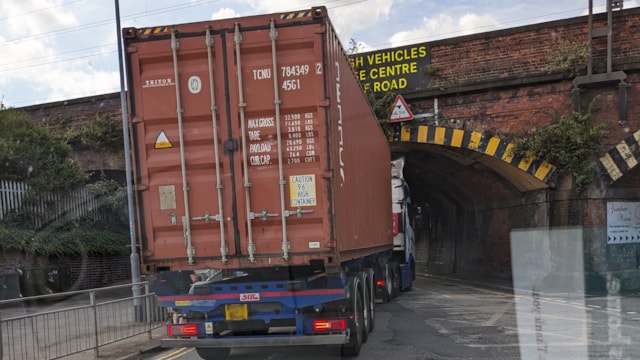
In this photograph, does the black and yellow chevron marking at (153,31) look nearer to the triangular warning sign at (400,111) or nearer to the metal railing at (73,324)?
the metal railing at (73,324)

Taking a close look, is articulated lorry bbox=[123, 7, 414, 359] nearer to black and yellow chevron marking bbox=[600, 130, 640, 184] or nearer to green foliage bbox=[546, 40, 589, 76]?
green foliage bbox=[546, 40, 589, 76]

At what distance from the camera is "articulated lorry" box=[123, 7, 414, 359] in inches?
245

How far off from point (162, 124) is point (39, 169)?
33.7ft

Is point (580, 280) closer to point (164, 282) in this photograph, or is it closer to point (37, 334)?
point (164, 282)

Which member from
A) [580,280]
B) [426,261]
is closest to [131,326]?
[580,280]

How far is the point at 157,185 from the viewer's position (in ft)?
21.4

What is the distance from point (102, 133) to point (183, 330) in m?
11.6

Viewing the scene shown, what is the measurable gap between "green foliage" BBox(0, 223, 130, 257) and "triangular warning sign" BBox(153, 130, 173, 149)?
8.63 metres

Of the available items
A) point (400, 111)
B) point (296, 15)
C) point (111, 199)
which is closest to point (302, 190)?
point (296, 15)

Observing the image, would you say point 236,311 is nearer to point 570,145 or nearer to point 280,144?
point 280,144

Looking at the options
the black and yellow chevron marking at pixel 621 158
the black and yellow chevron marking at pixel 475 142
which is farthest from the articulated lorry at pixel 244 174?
the black and yellow chevron marking at pixel 621 158

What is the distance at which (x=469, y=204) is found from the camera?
23.6m

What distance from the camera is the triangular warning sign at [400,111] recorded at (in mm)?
16469

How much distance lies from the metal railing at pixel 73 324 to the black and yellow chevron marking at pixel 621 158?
12362mm
